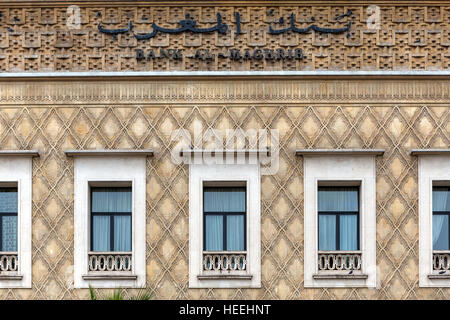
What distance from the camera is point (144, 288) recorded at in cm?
1781

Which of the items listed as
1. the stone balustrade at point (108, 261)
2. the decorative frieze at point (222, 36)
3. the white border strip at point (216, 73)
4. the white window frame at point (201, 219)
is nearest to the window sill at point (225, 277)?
the white window frame at point (201, 219)

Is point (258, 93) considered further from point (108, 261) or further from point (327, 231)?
point (108, 261)

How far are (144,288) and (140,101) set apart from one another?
3070mm

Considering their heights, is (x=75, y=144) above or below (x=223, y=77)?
below

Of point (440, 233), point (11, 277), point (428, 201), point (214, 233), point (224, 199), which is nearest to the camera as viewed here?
point (11, 277)

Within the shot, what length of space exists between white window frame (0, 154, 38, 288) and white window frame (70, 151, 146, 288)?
0.74 metres

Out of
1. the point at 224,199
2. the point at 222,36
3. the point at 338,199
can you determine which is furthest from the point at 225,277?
the point at 222,36

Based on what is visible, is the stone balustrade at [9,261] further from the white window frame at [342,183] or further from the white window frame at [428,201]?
the white window frame at [428,201]

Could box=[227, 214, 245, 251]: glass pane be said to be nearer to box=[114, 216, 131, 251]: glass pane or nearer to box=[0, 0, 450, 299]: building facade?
box=[0, 0, 450, 299]: building facade

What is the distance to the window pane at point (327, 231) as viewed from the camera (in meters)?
18.2

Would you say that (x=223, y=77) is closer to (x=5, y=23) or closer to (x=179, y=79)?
(x=179, y=79)

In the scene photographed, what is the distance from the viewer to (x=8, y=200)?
18281 mm

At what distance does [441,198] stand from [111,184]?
5.44 metres
